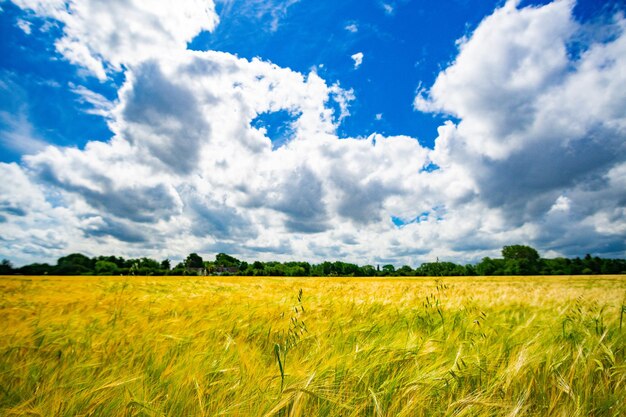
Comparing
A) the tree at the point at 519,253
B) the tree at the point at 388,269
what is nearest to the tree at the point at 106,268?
the tree at the point at 388,269

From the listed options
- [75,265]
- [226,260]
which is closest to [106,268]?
[75,265]

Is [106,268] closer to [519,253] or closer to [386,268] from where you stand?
[386,268]

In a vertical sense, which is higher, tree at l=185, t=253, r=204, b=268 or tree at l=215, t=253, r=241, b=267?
tree at l=215, t=253, r=241, b=267

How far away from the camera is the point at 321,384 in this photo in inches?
57.6

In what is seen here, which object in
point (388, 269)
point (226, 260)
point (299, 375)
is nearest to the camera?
point (299, 375)

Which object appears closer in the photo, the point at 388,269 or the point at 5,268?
the point at 5,268

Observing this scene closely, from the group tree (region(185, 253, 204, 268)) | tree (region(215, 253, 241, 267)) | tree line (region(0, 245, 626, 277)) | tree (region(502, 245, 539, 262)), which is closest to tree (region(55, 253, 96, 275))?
tree line (region(0, 245, 626, 277))

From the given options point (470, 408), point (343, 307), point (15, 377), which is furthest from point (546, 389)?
point (15, 377)

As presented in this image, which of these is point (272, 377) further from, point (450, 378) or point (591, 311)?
point (591, 311)

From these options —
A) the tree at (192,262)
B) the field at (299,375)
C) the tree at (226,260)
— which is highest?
the tree at (226,260)

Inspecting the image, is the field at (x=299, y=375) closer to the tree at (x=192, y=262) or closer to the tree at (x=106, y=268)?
the tree at (x=192, y=262)

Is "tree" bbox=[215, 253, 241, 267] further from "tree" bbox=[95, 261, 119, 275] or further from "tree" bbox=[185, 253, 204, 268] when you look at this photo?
"tree" bbox=[185, 253, 204, 268]

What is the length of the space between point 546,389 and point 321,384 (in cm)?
141

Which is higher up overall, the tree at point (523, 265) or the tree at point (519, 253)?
the tree at point (519, 253)
